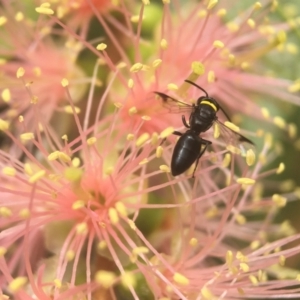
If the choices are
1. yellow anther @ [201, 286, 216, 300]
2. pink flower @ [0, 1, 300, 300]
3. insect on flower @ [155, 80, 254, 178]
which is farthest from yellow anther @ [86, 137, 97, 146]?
yellow anther @ [201, 286, 216, 300]

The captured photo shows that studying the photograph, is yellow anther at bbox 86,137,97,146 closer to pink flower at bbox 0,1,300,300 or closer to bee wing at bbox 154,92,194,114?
pink flower at bbox 0,1,300,300

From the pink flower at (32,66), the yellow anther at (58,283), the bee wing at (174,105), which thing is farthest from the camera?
the pink flower at (32,66)

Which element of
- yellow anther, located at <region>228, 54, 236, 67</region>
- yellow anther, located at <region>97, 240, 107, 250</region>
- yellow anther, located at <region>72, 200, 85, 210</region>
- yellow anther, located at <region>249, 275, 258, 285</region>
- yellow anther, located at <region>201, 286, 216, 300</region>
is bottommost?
yellow anther, located at <region>249, 275, 258, 285</region>

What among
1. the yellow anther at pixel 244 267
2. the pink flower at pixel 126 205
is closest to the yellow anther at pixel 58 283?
the pink flower at pixel 126 205

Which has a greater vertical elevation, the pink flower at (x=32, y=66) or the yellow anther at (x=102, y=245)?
the pink flower at (x=32, y=66)

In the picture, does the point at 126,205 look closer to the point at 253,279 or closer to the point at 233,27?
the point at 253,279

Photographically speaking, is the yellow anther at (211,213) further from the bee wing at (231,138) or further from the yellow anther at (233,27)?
the yellow anther at (233,27)

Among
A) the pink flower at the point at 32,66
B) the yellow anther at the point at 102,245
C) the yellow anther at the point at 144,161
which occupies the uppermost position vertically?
the pink flower at the point at 32,66

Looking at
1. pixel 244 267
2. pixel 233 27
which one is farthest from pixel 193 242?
pixel 233 27

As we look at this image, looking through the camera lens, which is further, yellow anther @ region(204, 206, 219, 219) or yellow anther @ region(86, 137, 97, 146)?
yellow anther @ region(204, 206, 219, 219)
